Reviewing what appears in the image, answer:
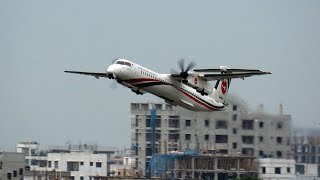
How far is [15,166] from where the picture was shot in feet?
335

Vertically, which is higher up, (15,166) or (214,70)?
(214,70)

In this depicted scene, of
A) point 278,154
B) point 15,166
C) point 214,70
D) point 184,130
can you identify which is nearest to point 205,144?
point 184,130

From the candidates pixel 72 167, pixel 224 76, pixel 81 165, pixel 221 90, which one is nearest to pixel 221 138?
pixel 81 165

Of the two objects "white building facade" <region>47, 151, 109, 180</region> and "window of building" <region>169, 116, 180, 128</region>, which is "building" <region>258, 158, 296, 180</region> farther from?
"white building facade" <region>47, 151, 109, 180</region>

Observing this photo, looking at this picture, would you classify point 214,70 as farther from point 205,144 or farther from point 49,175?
point 49,175

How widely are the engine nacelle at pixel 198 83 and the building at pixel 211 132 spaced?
2126 cm

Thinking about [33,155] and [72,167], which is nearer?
[72,167]

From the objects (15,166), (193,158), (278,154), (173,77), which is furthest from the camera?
(193,158)

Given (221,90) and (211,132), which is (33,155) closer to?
(211,132)

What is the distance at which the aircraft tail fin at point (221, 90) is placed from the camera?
82.2 meters

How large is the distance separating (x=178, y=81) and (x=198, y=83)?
5.36ft

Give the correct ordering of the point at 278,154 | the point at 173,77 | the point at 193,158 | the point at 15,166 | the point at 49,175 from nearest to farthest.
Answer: the point at 173,77 < the point at 15,166 < the point at 278,154 < the point at 193,158 < the point at 49,175

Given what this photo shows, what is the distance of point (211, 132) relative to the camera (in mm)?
115438

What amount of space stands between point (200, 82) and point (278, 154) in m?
36.4
